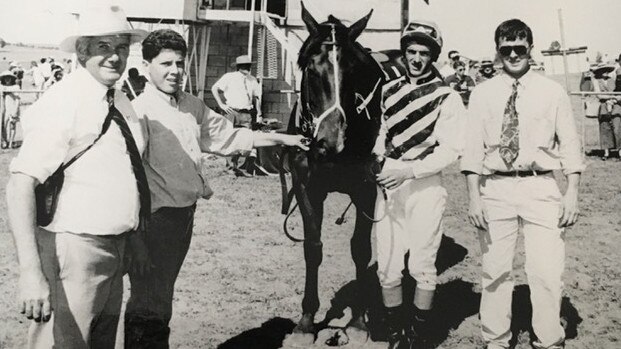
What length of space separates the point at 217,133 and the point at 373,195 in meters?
1.09

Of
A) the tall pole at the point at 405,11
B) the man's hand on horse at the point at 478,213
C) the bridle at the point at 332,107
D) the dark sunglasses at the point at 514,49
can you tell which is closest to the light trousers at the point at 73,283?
the bridle at the point at 332,107

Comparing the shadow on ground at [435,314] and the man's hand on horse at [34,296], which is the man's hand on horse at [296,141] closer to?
the shadow on ground at [435,314]

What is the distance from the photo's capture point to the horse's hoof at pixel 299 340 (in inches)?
124

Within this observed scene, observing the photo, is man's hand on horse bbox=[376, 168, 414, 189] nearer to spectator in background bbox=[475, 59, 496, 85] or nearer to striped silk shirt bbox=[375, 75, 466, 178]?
striped silk shirt bbox=[375, 75, 466, 178]

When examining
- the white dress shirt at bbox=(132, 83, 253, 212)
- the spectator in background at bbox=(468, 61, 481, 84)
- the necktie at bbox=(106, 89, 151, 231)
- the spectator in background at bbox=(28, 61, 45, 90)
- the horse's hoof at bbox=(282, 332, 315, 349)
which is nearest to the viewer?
the necktie at bbox=(106, 89, 151, 231)

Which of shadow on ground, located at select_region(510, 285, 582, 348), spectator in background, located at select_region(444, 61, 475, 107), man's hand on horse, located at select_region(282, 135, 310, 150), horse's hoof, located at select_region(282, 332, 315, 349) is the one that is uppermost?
spectator in background, located at select_region(444, 61, 475, 107)

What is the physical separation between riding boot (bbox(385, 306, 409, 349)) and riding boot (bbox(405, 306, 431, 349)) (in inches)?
2.0

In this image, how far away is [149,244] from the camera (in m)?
2.53

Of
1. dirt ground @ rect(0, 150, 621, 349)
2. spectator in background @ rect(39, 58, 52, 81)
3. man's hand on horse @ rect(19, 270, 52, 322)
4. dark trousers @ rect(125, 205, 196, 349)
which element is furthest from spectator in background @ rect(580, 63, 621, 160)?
man's hand on horse @ rect(19, 270, 52, 322)

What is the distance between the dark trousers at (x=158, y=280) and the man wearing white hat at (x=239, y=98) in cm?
215

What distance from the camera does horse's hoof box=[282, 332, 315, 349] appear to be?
124 inches

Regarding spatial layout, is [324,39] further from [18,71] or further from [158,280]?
[18,71]

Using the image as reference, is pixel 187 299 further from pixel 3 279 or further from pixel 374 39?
pixel 374 39

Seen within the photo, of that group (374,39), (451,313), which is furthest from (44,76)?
(374,39)
